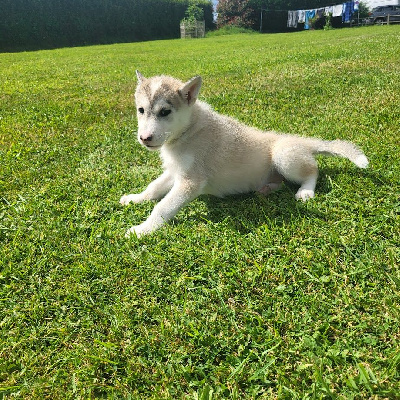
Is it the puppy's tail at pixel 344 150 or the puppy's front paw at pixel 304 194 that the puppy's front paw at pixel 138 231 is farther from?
the puppy's tail at pixel 344 150

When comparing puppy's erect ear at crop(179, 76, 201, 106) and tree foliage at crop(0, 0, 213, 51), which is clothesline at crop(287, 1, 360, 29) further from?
puppy's erect ear at crop(179, 76, 201, 106)

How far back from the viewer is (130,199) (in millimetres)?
3570

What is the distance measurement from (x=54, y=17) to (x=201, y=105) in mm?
28843

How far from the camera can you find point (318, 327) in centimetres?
198

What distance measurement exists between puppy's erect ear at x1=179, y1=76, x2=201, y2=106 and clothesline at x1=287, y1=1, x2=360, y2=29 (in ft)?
128

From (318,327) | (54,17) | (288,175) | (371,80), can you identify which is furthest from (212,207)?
(54,17)

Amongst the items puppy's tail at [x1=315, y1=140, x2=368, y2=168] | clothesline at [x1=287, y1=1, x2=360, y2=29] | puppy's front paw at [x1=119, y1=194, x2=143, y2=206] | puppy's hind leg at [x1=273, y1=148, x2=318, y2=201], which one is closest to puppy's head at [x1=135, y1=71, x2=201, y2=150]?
puppy's front paw at [x1=119, y1=194, x2=143, y2=206]

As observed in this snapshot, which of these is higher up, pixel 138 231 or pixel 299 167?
pixel 299 167

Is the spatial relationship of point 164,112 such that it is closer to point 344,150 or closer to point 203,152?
point 203,152

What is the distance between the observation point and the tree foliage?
24891 millimetres

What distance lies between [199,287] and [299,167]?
67.6 inches

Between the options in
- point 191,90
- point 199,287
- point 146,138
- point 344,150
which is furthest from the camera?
point 344,150

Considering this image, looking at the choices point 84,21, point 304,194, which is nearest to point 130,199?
point 304,194

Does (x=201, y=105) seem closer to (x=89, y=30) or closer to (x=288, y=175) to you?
(x=288, y=175)
